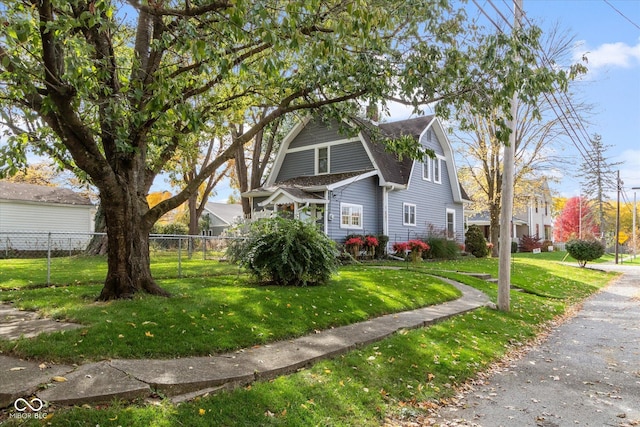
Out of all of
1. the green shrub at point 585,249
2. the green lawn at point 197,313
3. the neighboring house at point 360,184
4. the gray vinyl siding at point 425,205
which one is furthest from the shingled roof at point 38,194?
the green shrub at point 585,249

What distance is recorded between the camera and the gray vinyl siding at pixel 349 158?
828 inches

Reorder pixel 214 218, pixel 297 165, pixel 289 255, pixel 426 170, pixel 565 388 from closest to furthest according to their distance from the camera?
pixel 565 388, pixel 289 255, pixel 297 165, pixel 426 170, pixel 214 218

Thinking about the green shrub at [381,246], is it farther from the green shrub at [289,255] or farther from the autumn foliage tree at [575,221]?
the autumn foliage tree at [575,221]

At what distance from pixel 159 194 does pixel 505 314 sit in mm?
38931

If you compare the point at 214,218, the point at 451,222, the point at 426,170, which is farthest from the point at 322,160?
the point at 214,218

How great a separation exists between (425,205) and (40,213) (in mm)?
22407

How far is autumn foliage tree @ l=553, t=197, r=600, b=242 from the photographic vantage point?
164 ft

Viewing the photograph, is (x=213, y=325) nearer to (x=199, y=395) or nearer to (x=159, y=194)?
(x=199, y=395)

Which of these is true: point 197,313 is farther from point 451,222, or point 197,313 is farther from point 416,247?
point 451,222

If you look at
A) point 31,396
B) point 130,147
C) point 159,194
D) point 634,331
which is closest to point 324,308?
point 130,147

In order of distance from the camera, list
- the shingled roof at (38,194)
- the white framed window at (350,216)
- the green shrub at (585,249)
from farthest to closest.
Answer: the shingled roof at (38,194)
the green shrub at (585,249)
the white framed window at (350,216)

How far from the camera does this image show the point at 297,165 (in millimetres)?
23406

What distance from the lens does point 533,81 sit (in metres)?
6.76

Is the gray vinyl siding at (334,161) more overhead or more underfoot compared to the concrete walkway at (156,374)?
more overhead
